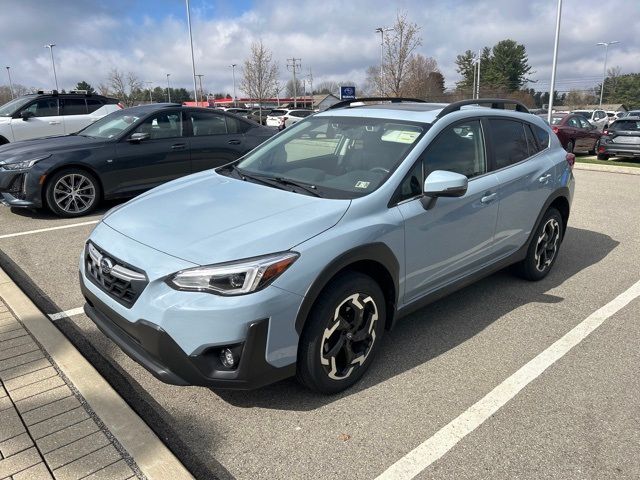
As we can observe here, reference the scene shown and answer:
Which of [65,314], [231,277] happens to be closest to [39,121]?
[65,314]

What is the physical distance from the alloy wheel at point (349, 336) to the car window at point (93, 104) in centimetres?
1123

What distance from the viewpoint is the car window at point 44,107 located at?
11.4 m

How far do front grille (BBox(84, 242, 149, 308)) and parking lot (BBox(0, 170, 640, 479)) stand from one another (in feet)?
Result: 2.19

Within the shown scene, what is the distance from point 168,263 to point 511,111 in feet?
11.9

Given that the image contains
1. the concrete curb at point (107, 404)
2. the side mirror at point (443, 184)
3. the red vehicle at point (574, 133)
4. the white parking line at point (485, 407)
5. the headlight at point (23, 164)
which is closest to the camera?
the concrete curb at point (107, 404)

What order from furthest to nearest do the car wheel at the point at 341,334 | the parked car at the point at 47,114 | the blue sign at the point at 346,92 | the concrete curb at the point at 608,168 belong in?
1. the blue sign at the point at 346,92
2. the concrete curb at the point at 608,168
3. the parked car at the point at 47,114
4. the car wheel at the point at 341,334

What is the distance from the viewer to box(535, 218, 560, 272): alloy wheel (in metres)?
4.89

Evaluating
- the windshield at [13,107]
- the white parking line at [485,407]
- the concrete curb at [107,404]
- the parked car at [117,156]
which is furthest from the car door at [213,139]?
the white parking line at [485,407]

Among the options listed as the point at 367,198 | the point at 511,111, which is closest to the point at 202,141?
the point at 511,111

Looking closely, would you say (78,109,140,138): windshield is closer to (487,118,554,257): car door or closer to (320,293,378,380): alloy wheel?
(487,118,554,257): car door

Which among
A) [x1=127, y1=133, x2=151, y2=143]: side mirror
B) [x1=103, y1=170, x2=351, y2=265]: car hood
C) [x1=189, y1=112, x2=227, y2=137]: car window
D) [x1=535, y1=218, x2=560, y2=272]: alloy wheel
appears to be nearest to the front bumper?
[x1=103, y1=170, x2=351, y2=265]: car hood

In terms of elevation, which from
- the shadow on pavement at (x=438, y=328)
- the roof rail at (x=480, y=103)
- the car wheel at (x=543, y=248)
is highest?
the roof rail at (x=480, y=103)

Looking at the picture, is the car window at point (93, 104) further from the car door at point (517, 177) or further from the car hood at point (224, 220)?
the car door at point (517, 177)

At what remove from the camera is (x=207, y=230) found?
279 centimetres
